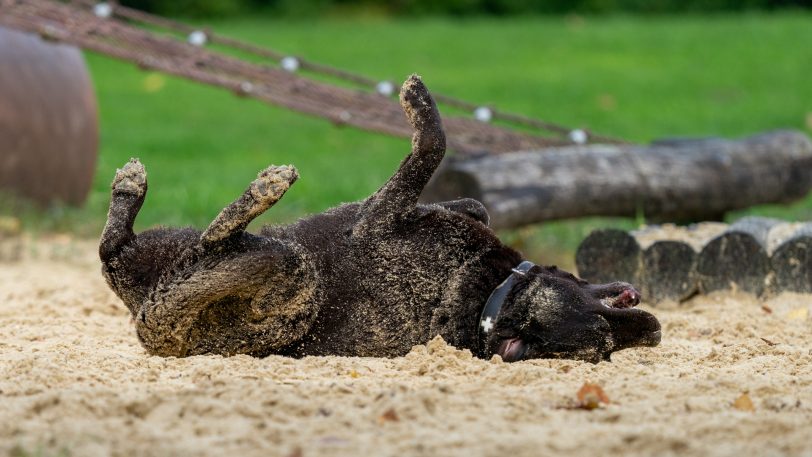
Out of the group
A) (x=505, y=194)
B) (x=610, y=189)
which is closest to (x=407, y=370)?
(x=505, y=194)

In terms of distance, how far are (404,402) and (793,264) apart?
8.60 ft

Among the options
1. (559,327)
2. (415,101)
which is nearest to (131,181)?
(415,101)

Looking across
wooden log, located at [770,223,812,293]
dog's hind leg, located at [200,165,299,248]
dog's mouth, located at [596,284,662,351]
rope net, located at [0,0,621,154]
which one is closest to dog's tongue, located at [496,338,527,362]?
dog's mouth, located at [596,284,662,351]

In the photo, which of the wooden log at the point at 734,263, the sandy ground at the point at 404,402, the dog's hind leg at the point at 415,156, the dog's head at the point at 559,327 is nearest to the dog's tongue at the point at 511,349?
the dog's head at the point at 559,327

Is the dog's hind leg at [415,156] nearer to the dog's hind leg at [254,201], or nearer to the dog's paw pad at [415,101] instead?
the dog's paw pad at [415,101]

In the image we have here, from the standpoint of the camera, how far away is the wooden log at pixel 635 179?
6008 millimetres

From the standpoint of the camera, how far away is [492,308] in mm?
3814

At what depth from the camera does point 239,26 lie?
20250 millimetres

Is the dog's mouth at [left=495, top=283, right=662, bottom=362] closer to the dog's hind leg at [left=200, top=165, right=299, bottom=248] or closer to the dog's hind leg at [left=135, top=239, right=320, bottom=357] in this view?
the dog's hind leg at [left=135, top=239, right=320, bottom=357]

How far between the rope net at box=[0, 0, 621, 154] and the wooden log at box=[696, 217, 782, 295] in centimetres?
168

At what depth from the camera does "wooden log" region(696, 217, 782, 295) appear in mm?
5004

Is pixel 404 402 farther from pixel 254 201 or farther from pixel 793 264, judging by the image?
pixel 793 264

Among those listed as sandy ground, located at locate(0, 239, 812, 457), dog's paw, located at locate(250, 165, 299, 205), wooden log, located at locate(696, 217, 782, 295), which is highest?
dog's paw, located at locate(250, 165, 299, 205)

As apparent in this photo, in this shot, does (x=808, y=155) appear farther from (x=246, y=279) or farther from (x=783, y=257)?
(x=246, y=279)
